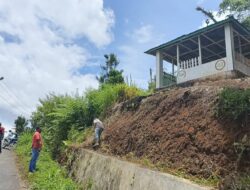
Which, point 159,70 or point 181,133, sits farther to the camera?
point 159,70

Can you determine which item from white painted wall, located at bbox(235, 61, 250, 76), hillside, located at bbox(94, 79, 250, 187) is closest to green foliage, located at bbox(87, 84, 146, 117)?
hillside, located at bbox(94, 79, 250, 187)

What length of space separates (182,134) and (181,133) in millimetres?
66

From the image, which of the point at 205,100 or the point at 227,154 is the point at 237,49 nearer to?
the point at 205,100

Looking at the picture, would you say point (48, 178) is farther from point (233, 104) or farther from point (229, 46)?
point (229, 46)

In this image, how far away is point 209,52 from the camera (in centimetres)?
2002

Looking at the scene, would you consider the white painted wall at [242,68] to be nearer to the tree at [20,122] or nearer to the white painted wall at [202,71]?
the white painted wall at [202,71]

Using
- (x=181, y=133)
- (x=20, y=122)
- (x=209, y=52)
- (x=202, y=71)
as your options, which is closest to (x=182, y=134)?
(x=181, y=133)

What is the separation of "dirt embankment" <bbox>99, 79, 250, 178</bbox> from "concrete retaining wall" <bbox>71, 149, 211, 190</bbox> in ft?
2.61

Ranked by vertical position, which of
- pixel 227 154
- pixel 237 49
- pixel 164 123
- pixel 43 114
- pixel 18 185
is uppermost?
pixel 237 49

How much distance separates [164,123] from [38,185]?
4.42m

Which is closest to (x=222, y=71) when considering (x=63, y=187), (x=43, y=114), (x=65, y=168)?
(x=65, y=168)

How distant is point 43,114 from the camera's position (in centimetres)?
2314

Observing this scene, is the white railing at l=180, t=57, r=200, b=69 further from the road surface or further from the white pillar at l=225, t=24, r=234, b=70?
the road surface

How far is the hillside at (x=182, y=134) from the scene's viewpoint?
7.01 meters
